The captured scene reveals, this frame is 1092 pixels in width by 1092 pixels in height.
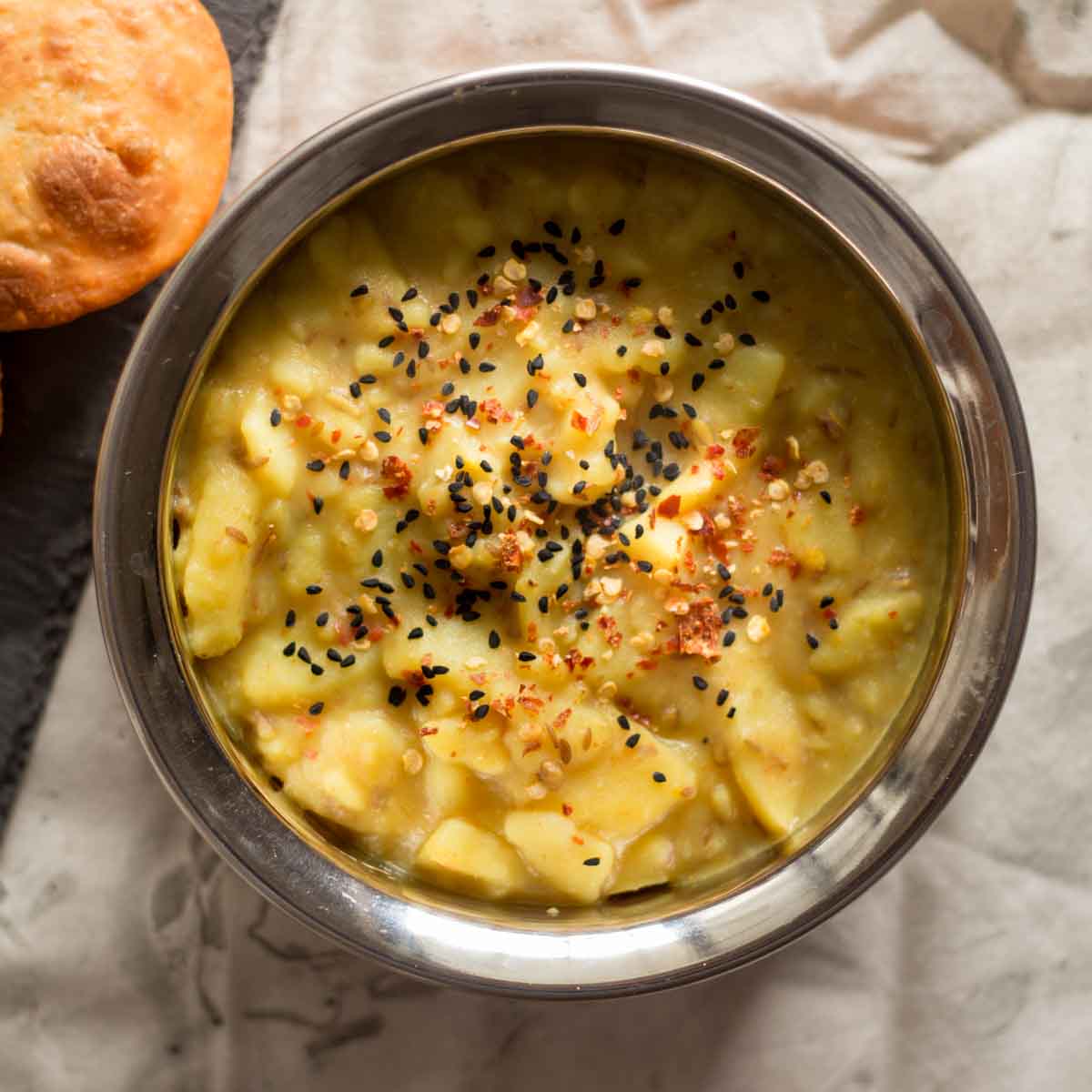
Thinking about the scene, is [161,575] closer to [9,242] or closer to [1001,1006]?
[9,242]

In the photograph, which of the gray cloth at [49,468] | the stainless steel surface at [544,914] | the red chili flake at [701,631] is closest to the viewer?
the stainless steel surface at [544,914]

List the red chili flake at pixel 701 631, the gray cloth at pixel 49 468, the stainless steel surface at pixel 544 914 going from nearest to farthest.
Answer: the stainless steel surface at pixel 544 914 < the red chili flake at pixel 701 631 < the gray cloth at pixel 49 468

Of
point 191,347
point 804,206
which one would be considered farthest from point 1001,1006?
point 191,347

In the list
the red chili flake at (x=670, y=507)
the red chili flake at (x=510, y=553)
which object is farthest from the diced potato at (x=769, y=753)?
the red chili flake at (x=510, y=553)

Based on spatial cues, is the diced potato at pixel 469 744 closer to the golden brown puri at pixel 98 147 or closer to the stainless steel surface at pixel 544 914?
the stainless steel surface at pixel 544 914

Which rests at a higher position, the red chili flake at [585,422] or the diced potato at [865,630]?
the red chili flake at [585,422]

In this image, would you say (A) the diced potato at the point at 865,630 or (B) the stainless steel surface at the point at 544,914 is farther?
(A) the diced potato at the point at 865,630

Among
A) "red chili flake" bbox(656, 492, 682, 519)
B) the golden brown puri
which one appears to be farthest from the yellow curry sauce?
the golden brown puri
